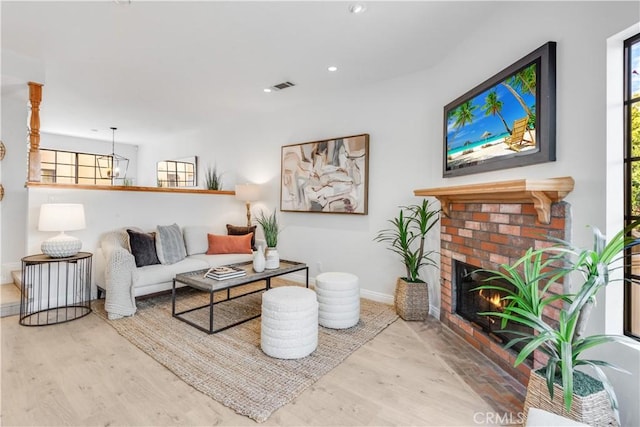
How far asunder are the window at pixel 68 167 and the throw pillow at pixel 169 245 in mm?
4980

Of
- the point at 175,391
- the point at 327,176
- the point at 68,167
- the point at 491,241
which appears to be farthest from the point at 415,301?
the point at 68,167

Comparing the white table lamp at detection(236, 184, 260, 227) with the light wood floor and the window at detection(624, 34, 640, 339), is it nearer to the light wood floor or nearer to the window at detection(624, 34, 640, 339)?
the light wood floor

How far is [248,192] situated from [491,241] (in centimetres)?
360

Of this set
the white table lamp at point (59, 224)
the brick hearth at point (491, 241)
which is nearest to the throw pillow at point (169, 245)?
the white table lamp at point (59, 224)

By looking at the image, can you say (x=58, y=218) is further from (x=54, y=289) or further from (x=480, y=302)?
(x=480, y=302)

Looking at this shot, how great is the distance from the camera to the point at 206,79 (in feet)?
12.1

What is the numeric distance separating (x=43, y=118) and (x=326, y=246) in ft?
18.9

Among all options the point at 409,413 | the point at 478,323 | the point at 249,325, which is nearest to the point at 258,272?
the point at 249,325

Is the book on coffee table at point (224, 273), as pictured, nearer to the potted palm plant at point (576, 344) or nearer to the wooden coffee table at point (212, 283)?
the wooden coffee table at point (212, 283)

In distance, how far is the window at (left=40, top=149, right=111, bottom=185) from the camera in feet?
22.9

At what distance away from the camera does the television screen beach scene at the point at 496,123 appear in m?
1.99

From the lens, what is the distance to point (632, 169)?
155cm

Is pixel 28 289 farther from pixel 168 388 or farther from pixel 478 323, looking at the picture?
pixel 478 323

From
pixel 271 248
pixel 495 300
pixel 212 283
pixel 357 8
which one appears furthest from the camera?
pixel 271 248
